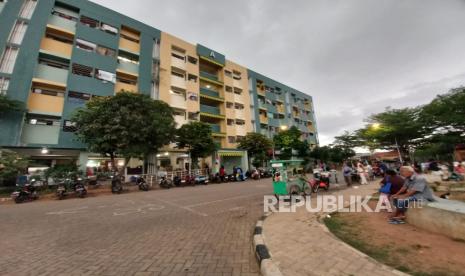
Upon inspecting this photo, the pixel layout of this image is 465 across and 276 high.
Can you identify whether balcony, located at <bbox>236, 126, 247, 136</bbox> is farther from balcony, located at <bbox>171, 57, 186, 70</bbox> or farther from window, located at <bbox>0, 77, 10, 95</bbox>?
window, located at <bbox>0, 77, 10, 95</bbox>

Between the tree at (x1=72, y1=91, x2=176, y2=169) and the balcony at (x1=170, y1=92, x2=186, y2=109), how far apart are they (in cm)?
767

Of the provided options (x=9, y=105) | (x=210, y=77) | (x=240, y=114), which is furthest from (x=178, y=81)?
(x=9, y=105)

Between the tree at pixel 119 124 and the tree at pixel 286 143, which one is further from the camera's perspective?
the tree at pixel 286 143

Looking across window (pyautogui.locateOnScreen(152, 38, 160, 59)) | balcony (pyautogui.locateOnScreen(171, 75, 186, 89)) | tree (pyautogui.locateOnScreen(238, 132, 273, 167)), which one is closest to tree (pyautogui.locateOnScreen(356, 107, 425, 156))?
tree (pyautogui.locateOnScreen(238, 132, 273, 167))

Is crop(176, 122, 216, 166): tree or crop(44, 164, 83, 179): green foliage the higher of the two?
crop(176, 122, 216, 166): tree

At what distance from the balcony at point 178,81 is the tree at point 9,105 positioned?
44.5 ft

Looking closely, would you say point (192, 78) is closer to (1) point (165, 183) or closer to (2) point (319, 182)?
(1) point (165, 183)

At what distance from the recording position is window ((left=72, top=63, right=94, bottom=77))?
18562 mm

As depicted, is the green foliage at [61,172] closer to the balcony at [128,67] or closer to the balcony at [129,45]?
the balcony at [128,67]

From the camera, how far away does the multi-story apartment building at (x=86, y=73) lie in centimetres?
1616

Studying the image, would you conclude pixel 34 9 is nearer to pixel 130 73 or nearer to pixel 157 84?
pixel 130 73

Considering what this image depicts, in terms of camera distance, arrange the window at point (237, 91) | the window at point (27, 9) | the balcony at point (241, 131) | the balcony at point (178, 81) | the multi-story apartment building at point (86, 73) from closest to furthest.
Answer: the multi-story apartment building at point (86, 73), the window at point (27, 9), the balcony at point (178, 81), the balcony at point (241, 131), the window at point (237, 91)

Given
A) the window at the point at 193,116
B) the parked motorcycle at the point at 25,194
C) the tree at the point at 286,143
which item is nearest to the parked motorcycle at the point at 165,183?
the parked motorcycle at the point at 25,194

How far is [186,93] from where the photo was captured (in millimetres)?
25719
